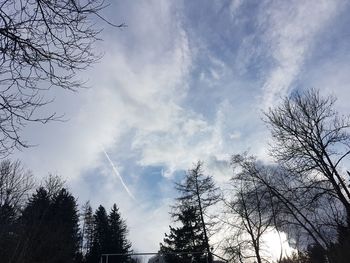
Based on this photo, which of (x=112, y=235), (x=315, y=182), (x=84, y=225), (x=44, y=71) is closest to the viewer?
(x=44, y=71)

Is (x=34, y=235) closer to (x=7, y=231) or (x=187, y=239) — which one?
(x=7, y=231)

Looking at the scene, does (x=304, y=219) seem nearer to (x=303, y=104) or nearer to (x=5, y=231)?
(x=303, y=104)

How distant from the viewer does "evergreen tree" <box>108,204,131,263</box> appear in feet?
117

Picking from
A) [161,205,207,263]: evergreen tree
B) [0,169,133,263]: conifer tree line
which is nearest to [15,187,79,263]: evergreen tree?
[0,169,133,263]: conifer tree line

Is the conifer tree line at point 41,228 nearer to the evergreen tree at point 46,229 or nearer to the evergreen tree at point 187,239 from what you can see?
the evergreen tree at point 46,229

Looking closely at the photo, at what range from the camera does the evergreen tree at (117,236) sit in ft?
117


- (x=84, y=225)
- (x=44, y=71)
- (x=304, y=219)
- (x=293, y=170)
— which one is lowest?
(x=44, y=71)

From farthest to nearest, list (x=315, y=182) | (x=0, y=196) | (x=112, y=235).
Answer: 1. (x=112, y=235)
2. (x=0, y=196)
3. (x=315, y=182)

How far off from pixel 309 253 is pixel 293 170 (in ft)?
25.3

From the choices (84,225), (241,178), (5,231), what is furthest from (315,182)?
(84,225)

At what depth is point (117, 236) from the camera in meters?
38.0

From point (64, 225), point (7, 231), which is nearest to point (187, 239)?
point (64, 225)

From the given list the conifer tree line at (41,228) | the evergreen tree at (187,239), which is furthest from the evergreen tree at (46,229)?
the evergreen tree at (187,239)

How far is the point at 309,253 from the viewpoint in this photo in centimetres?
2023
